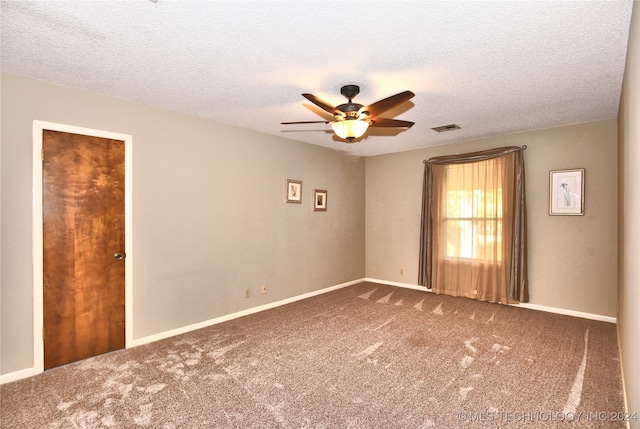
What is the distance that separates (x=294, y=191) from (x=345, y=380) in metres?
3.02

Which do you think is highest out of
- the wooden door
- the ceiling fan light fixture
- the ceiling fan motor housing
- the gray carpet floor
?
the ceiling fan motor housing

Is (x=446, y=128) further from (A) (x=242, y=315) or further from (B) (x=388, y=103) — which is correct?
(A) (x=242, y=315)

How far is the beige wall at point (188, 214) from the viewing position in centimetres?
268

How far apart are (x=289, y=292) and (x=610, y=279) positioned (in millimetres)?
4195

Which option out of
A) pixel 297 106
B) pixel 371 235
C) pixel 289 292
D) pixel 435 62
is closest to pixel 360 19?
pixel 435 62

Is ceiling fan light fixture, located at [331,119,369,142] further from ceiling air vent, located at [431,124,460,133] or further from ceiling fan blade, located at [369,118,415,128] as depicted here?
ceiling air vent, located at [431,124,460,133]

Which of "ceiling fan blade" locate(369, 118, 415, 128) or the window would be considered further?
the window

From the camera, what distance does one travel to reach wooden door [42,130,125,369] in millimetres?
2855

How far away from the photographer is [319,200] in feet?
17.9

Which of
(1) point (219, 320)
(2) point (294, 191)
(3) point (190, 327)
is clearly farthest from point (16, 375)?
(2) point (294, 191)

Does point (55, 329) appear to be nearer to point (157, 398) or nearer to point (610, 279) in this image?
point (157, 398)

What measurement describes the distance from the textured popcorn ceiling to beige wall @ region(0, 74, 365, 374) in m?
0.29

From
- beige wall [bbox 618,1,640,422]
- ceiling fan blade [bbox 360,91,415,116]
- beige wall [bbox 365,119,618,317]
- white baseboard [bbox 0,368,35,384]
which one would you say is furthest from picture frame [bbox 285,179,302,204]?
beige wall [bbox 618,1,640,422]

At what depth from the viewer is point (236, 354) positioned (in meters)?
3.07
